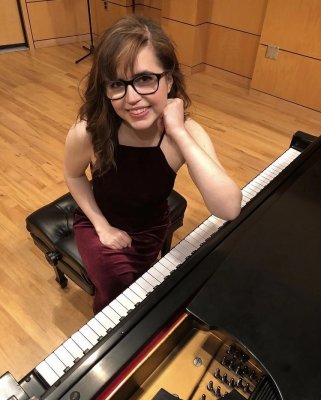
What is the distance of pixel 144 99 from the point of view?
40.9 inches

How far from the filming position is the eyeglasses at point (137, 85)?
1.01 m

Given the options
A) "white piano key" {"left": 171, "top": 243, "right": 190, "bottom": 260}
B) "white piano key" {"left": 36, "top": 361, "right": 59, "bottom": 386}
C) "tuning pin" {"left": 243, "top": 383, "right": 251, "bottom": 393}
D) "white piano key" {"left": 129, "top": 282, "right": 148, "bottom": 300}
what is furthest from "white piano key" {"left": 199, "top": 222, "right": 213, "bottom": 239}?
"white piano key" {"left": 36, "top": 361, "right": 59, "bottom": 386}

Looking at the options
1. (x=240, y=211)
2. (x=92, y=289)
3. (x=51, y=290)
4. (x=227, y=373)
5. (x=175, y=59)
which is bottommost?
(x=51, y=290)

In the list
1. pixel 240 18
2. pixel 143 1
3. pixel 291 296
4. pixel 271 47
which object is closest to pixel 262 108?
pixel 271 47

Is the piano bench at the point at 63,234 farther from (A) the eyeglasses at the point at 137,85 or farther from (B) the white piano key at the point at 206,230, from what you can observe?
(A) the eyeglasses at the point at 137,85

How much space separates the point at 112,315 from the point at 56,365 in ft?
0.62

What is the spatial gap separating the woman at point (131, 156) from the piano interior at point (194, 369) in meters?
0.39

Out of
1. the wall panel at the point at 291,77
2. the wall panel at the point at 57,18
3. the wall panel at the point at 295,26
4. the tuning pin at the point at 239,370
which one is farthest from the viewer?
the wall panel at the point at 57,18

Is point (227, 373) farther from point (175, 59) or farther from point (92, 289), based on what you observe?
point (175, 59)

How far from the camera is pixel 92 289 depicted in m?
1.49

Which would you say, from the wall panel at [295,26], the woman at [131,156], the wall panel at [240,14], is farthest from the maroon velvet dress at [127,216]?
the wall panel at [240,14]

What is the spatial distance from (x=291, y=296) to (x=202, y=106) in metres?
3.19

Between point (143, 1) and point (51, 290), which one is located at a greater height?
point (143, 1)

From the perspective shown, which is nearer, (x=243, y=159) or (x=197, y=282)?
(x=197, y=282)
